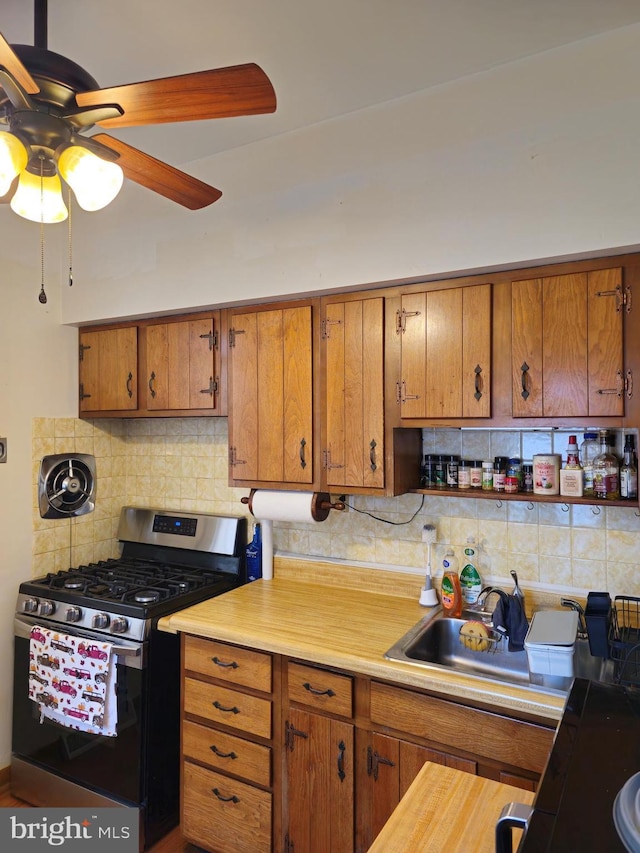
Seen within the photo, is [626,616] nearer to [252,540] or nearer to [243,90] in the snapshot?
[252,540]

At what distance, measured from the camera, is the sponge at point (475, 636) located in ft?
6.64

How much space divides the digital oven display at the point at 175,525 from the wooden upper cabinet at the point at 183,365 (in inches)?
24.9

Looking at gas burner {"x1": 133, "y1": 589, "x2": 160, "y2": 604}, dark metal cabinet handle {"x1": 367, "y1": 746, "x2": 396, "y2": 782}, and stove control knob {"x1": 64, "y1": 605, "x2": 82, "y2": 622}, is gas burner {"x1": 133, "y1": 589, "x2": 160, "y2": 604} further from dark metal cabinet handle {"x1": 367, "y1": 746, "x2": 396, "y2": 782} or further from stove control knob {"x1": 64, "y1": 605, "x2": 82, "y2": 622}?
dark metal cabinet handle {"x1": 367, "y1": 746, "x2": 396, "y2": 782}

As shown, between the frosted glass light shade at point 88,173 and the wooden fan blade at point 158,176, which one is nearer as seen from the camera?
the frosted glass light shade at point 88,173

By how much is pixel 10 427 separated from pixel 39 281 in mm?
745

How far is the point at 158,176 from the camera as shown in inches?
58.1

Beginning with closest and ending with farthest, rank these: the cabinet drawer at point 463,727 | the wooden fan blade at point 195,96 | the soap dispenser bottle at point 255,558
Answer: the wooden fan blade at point 195,96
the cabinet drawer at point 463,727
the soap dispenser bottle at point 255,558

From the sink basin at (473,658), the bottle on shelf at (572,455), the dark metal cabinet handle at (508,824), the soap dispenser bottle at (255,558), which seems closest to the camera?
the dark metal cabinet handle at (508,824)

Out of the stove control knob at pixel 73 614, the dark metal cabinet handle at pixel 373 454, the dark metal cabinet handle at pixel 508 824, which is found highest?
the dark metal cabinet handle at pixel 373 454

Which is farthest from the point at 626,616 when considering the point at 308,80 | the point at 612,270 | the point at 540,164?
the point at 308,80

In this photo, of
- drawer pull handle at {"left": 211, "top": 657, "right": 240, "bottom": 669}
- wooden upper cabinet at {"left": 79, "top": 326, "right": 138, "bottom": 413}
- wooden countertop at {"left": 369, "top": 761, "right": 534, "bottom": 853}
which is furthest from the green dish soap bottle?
wooden upper cabinet at {"left": 79, "top": 326, "right": 138, "bottom": 413}

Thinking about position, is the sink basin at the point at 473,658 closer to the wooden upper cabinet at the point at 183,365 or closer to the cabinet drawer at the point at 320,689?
the cabinet drawer at the point at 320,689

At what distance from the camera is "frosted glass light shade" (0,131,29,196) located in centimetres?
115

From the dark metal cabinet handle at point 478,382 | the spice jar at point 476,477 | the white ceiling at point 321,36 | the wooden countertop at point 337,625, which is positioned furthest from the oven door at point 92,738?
the white ceiling at point 321,36
